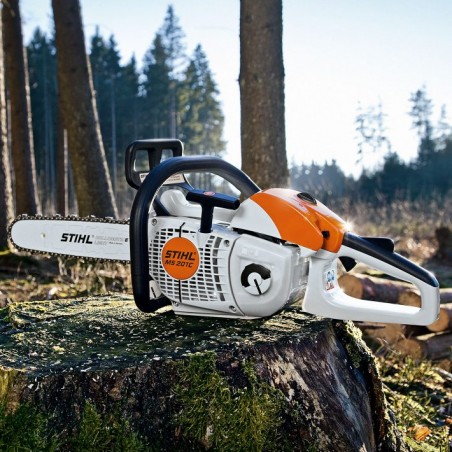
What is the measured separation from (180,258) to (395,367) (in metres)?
2.19

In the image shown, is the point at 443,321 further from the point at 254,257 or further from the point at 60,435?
the point at 60,435

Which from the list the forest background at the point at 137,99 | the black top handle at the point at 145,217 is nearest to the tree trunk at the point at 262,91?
the black top handle at the point at 145,217

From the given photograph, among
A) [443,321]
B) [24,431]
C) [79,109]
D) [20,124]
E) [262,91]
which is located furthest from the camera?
[20,124]

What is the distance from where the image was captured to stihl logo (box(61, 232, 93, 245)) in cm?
246

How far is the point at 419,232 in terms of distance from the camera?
13336mm

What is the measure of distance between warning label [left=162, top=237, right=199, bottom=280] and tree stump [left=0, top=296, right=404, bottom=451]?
0.72 ft

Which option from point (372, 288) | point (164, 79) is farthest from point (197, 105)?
point (372, 288)

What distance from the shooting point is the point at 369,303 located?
2084 mm

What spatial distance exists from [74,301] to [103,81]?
38715 mm

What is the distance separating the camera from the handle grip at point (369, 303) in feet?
6.35

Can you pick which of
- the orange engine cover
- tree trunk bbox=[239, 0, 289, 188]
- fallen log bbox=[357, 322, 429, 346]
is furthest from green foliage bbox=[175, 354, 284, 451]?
tree trunk bbox=[239, 0, 289, 188]

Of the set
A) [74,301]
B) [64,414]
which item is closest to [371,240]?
[64,414]

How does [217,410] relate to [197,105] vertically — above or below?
below

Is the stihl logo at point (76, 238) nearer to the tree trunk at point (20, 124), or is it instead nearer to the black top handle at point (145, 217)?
the black top handle at point (145, 217)
